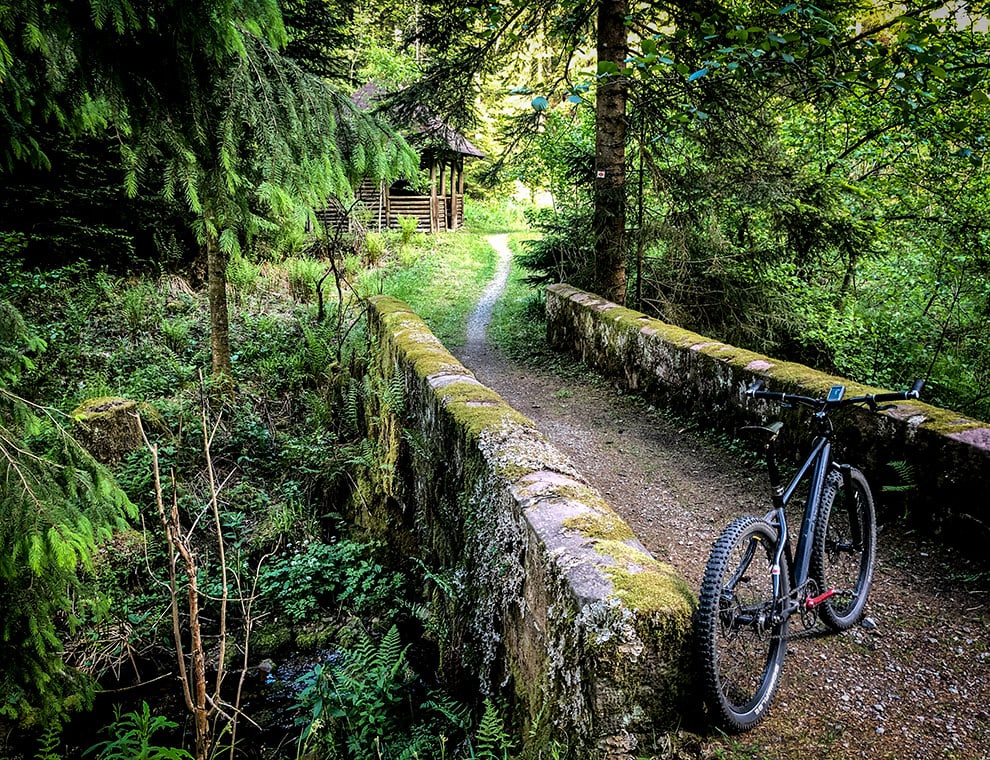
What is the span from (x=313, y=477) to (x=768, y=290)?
755 cm

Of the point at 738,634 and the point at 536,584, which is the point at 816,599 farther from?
the point at 536,584

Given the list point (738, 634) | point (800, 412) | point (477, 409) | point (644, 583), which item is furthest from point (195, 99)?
point (800, 412)

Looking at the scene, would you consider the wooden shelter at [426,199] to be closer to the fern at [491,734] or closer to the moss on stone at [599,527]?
the moss on stone at [599,527]

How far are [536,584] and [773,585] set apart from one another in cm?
106

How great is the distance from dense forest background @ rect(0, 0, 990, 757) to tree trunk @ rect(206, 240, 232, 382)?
4 cm

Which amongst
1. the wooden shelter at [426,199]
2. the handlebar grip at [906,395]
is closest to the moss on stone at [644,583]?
the handlebar grip at [906,395]

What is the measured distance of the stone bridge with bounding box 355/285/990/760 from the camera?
2.21m

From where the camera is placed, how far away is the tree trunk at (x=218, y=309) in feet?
24.7

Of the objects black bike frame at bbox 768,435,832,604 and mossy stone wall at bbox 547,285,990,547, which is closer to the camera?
black bike frame at bbox 768,435,832,604

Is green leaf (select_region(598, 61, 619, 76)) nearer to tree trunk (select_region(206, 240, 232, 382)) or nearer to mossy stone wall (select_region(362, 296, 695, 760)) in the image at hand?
mossy stone wall (select_region(362, 296, 695, 760))

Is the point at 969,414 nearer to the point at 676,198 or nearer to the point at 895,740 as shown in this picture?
the point at 676,198

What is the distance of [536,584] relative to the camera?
272 cm

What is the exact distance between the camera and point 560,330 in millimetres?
9953

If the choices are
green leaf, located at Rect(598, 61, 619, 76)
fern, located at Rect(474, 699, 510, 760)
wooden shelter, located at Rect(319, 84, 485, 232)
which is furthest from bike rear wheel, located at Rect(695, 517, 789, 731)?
wooden shelter, located at Rect(319, 84, 485, 232)
